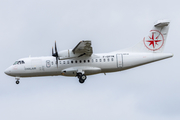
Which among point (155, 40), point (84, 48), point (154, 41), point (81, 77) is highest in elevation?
point (155, 40)

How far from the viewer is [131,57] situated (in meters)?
36.4

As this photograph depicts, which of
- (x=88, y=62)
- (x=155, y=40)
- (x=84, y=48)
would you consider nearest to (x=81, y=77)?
(x=88, y=62)

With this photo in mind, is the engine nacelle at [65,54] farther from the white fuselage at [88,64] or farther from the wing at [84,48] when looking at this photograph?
the white fuselage at [88,64]

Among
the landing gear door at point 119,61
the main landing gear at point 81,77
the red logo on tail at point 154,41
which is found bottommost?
the main landing gear at point 81,77

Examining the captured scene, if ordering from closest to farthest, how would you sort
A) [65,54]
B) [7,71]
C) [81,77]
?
[65,54], [81,77], [7,71]

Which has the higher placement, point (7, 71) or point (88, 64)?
point (88, 64)

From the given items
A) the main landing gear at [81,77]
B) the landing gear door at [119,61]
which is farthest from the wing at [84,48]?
the landing gear door at [119,61]

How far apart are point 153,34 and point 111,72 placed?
246 inches

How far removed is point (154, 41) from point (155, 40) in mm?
162

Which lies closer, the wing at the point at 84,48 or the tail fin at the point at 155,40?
the wing at the point at 84,48

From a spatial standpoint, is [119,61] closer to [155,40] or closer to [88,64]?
[88,64]

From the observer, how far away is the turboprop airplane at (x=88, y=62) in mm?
36000

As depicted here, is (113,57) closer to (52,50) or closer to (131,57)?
(131,57)

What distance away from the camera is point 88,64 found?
36.1m
